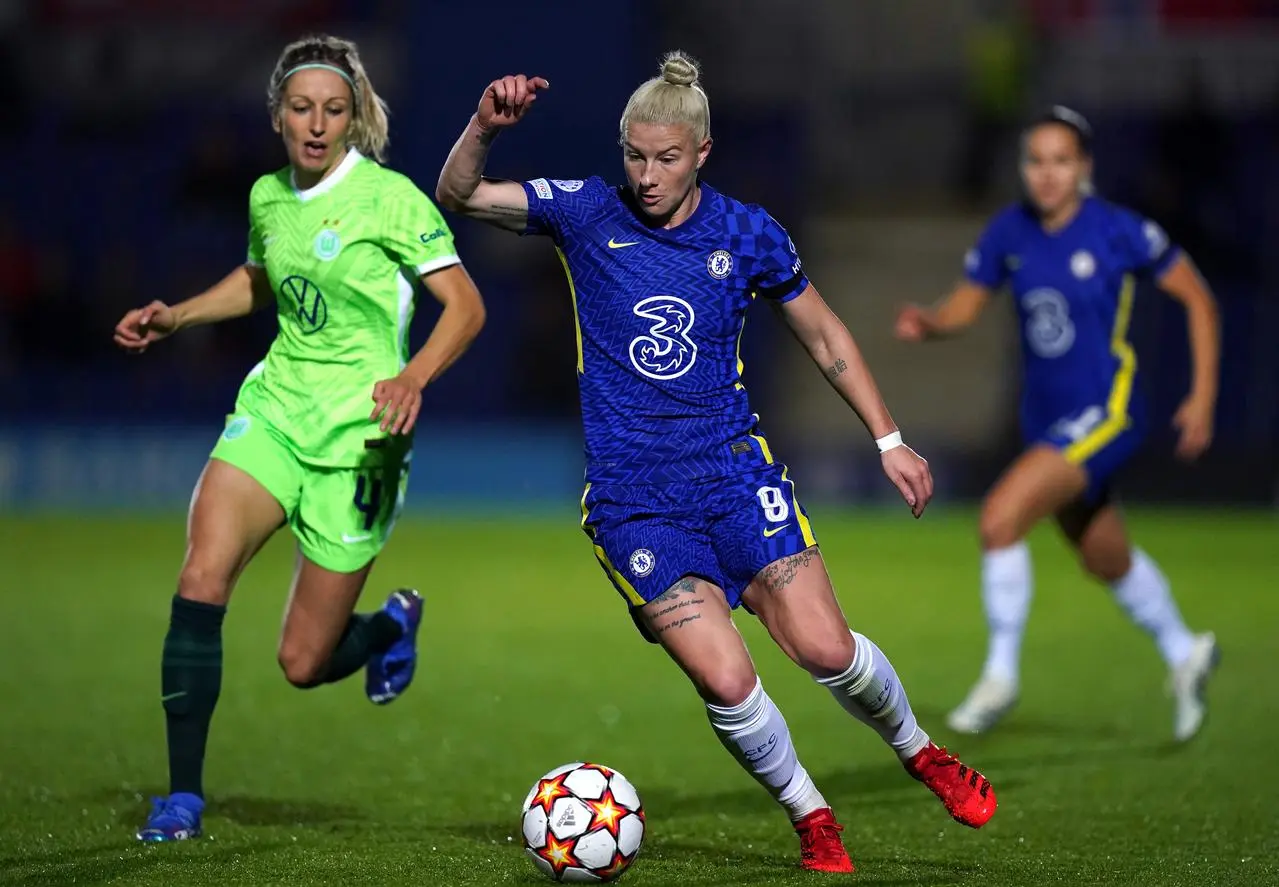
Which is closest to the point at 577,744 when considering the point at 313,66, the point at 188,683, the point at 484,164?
the point at 188,683

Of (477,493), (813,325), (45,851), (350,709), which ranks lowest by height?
(477,493)

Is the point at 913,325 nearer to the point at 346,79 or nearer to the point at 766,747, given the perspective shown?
the point at 346,79

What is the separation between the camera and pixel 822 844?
5012 mm

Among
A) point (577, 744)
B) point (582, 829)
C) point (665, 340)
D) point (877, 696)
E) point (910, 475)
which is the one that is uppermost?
point (665, 340)

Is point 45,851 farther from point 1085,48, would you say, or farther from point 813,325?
point 1085,48

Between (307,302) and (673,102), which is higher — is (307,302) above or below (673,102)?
below

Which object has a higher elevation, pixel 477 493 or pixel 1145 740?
pixel 1145 740

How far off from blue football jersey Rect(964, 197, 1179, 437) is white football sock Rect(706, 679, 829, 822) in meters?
3.15

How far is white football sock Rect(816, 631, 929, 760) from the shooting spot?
5.05m

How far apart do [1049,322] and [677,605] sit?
3.44 meters

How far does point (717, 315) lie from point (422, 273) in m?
1.04

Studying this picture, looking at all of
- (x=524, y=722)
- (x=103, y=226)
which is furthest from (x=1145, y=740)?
(x=103, y=226)

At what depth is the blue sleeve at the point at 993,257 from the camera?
795 centimetres

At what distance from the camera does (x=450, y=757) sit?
699 cm
